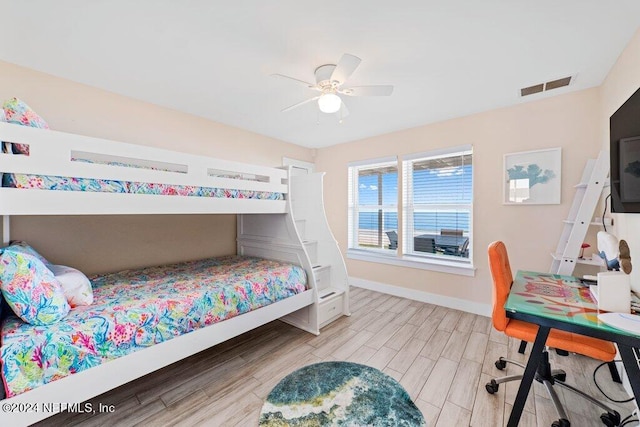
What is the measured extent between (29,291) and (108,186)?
2.16ft

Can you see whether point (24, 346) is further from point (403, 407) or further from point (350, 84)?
point (350, 84)

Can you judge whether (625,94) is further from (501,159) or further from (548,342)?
(548,342)

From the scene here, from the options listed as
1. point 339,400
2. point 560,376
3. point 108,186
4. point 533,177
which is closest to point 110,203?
point 108,186

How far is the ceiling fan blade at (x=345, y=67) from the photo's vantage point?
1608 mm

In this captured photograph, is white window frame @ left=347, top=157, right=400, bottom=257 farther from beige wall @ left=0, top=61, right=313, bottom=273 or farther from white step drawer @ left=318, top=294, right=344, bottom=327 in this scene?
beige wall @ left=0, top=61, right=313, bottom=273

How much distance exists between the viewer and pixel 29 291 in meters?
1.21

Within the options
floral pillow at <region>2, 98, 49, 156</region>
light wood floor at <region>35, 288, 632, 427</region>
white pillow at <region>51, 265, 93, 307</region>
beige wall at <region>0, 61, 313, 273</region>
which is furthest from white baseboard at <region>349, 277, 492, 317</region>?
floral pillow at <region>2, 98, 49, 156</region>

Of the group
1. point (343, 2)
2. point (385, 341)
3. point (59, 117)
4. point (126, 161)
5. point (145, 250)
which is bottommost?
point (385, 341)

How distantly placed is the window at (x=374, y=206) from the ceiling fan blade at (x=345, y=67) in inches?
80.7

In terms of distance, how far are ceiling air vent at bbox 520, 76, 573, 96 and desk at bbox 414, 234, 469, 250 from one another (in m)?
1.70

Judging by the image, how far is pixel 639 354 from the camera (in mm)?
1342

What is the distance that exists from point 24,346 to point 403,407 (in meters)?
2.02

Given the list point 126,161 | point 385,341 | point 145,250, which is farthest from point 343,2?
point 145,250

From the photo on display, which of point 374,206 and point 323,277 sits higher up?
point 374,206
